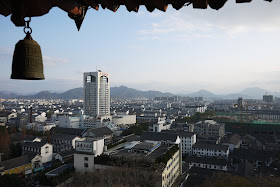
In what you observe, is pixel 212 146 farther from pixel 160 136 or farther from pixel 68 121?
pixel 68 121

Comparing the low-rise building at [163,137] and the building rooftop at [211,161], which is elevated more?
the low-rise building at [163,137]

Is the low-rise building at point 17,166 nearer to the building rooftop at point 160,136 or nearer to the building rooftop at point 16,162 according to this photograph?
the building rooftop at point 16,162

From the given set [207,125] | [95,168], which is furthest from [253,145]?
[95,168]

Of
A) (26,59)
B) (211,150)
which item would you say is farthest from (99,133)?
(26,59)

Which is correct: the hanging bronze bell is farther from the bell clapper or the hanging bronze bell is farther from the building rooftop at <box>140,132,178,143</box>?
the building rooftop at <box>140,132,178,143</box>

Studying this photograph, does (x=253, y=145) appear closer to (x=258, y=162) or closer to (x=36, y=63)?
(x=258, y=162)

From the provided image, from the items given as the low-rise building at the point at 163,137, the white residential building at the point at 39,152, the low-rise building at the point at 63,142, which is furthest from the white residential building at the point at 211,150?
the white residential building at the point at 39,152
